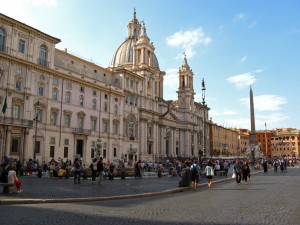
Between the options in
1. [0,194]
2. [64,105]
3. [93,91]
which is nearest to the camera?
[0,194]

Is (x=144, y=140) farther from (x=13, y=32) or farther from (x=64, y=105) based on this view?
(x=13, y=32)

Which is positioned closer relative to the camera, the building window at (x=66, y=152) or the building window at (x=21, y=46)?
the building window at (x=21, y=46)

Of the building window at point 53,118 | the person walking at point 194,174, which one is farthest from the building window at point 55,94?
the person walking at point 194,174

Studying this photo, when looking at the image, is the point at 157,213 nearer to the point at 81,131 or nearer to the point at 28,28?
the point at 28,28

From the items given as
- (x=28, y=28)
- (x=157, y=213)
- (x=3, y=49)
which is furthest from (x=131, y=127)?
(x=157, y=213)

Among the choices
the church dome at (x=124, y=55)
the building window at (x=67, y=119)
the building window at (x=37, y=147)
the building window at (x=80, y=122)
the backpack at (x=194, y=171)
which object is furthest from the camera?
the church dome at (x=124, y=55)

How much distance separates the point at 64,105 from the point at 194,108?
1789 inches

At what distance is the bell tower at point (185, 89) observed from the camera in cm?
7525

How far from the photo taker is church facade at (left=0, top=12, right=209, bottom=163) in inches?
1292

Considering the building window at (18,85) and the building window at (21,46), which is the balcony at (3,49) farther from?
the building window at (18,85)

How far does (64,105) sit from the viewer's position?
39.1 metres

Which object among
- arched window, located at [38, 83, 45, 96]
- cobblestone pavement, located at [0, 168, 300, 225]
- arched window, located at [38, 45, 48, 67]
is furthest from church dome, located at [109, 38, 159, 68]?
cobblestone pavement, located at [0, 168, 300, 225]

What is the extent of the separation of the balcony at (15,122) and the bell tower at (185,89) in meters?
45.6

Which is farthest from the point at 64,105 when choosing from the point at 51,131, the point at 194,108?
the point at 194,108
